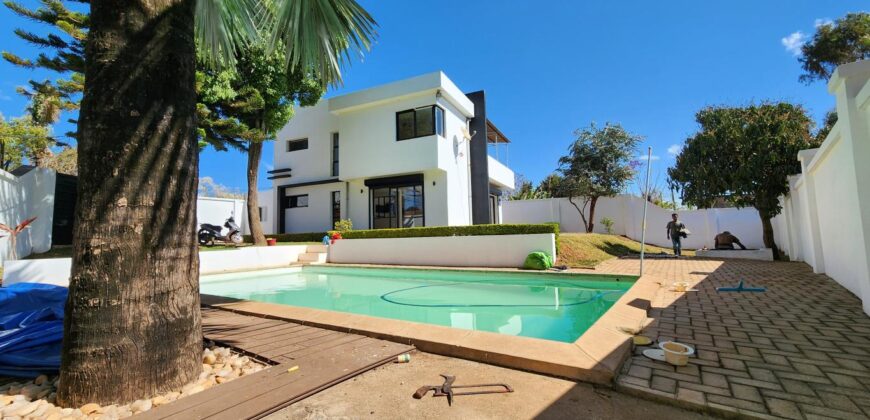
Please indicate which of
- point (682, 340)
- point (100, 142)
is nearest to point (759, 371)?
point (682, 340)

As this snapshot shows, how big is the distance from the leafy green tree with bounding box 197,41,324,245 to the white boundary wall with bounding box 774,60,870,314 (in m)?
11.6

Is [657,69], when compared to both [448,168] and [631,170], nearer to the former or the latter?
[631,170]

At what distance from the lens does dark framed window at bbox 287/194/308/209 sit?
1795cm

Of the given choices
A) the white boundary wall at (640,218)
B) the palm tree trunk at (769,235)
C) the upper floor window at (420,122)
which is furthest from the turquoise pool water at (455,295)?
the white boundary wall at (640,218)

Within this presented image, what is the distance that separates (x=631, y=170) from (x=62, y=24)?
882 inches

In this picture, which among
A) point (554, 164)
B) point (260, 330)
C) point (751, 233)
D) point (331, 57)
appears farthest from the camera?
point (554, 164)

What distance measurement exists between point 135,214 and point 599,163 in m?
19.9

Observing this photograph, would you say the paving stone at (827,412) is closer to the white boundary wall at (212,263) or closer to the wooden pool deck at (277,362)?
the wooden pool deck at (277,362)

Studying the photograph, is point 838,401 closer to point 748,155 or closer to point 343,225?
point 748,155

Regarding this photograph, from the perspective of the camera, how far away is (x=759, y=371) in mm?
2445

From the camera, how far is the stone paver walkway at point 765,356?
202 centimetres

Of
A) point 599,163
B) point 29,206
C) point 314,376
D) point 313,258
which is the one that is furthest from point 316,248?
point 599,163

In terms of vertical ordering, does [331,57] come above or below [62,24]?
below

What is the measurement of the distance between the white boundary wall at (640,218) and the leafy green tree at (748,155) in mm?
5262
